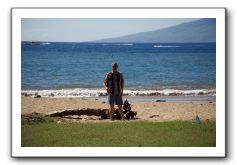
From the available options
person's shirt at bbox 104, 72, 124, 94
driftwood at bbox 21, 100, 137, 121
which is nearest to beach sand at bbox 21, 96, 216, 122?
driftwood at bbox 21, 100, 137, 121

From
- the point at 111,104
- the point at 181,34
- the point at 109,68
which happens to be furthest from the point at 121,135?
the point at 181,34

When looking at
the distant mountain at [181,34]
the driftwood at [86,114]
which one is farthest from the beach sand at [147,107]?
the distant mountain at [181,34]

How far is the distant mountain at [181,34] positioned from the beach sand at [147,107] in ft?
2.05

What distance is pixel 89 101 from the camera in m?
9.76

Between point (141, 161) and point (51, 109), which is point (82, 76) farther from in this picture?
point (141, 161)

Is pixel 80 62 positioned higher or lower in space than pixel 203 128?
higher

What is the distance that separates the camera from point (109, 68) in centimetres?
953

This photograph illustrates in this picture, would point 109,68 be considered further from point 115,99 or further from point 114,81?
point 115,99

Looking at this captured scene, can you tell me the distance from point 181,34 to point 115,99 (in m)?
0.93

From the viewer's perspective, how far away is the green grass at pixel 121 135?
9344mm

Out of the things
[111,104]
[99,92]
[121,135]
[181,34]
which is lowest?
[121,135]

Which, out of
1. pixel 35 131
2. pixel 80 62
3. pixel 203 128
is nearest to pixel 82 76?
pixel 80 62

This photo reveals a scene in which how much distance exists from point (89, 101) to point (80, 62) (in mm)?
427

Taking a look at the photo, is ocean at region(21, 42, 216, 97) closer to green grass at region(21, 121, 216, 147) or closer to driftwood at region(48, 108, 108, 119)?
driftwood at region(48, 108, 108, 119)
